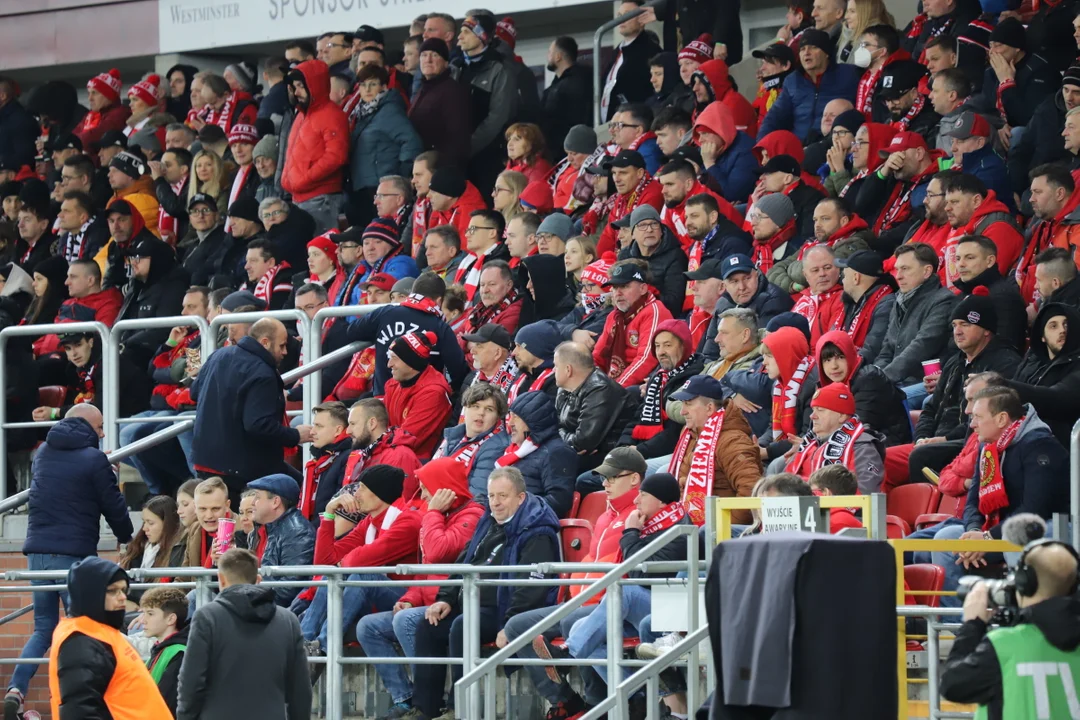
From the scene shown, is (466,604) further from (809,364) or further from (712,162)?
(712,162)

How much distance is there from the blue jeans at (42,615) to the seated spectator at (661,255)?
3940mm

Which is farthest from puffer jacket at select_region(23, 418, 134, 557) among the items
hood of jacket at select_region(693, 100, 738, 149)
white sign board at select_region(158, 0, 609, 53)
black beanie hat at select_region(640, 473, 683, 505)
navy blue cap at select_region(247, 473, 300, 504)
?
white sign board at select_region(158, 0, 609, 53)

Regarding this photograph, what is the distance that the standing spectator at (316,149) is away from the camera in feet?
50.1

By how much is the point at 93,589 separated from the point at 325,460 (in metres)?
3.49

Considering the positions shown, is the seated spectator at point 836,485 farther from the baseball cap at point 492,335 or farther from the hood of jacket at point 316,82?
the hood of jacket at point 316,82

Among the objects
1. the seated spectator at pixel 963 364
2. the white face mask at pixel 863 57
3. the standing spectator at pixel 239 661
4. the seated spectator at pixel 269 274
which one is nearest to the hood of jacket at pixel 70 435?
the seated spectator at pixel 269 274

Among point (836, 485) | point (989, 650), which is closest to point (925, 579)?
point (836, 485)

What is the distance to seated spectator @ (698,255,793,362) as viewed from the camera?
11.3 m

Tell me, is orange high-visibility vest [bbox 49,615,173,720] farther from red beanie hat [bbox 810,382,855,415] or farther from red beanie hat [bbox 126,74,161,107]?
red beanie hat [bbox 126,74,161,107]

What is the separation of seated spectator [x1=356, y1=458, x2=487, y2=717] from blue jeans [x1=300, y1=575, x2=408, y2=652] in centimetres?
21

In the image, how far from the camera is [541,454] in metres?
10.6

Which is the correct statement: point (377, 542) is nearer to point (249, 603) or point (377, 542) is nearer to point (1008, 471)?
point (249, 603)

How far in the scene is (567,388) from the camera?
11.0 meters

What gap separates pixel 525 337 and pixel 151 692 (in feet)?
13.4
